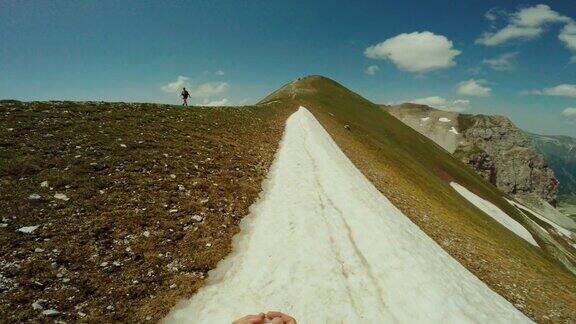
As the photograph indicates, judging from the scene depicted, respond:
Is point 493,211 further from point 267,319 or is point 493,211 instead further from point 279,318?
point 267,319

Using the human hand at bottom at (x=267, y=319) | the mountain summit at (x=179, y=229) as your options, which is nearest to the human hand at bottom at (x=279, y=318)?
the human hand at bottom at (x=267, y=319)

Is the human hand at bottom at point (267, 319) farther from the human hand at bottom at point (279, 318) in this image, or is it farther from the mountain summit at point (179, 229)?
the mountain summit at point (179, 229)

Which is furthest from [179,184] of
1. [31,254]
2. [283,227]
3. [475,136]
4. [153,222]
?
[475,136]

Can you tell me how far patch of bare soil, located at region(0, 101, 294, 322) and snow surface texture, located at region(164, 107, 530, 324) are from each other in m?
1.09

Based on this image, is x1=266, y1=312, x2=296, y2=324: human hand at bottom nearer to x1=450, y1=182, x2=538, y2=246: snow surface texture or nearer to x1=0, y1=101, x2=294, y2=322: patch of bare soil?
x1=0, y1=101, x2=294, y2=322: patch of bare soil

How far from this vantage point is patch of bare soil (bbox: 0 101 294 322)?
32.2 ft

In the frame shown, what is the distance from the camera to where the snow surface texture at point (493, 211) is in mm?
63503

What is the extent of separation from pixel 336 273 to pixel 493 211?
6958 centimetres

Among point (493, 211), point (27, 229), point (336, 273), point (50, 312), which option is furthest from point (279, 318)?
point (493, 211)

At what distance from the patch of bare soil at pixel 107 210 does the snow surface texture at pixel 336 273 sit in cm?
109

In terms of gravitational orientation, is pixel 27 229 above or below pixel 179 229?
above

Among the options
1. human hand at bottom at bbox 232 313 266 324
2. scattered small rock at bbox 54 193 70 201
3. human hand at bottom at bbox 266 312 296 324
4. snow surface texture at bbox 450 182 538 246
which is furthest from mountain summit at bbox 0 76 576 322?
snow surface texture at bbox 450 182 538 246

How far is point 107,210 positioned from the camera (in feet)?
43.5

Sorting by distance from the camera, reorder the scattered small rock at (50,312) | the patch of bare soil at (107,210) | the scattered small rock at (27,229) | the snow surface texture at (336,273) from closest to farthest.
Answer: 1. the scattered small rock at (50,312)
2. the patch of bare soil at (107,210)
3. the snow surface texture at (336,273)
4. the scattered small rock at (27,229)
